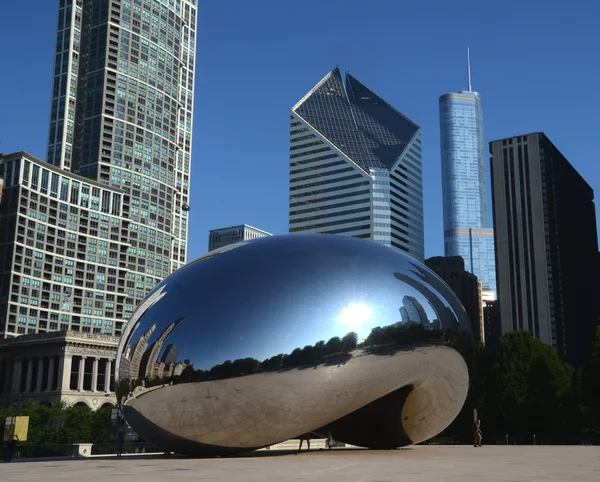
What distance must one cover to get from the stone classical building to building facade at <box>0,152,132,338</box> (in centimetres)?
1356


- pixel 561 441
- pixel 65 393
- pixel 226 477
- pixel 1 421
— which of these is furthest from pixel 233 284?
pixel 65 393

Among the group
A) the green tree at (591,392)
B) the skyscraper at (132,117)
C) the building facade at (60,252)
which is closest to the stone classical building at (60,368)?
the building facade at (60,252)

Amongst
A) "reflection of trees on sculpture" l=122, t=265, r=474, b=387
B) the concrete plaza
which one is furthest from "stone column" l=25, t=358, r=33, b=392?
"reflection of trees on sculpture" l=122, t=265, r=474, b=387

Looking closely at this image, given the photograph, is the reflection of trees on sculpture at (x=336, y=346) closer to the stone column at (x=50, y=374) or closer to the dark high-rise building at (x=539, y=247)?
the stone column at (x=50, y=374)

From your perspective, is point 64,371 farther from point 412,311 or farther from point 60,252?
point 412,311

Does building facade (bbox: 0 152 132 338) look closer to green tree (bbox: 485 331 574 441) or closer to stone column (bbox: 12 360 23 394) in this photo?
stone column (bbox: 12 360 23 394)

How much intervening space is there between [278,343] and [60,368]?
101004 mm

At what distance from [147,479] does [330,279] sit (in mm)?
6685

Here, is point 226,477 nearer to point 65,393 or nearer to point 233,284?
point 233,284

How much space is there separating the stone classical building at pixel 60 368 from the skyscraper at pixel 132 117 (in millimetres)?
36324

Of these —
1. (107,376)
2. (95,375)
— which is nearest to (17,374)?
(95,375)

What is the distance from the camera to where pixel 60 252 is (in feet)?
456

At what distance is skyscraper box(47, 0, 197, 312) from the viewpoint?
15612cm

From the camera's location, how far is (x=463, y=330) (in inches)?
758
